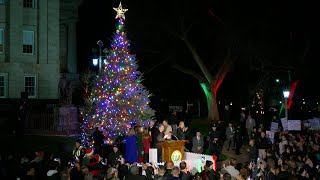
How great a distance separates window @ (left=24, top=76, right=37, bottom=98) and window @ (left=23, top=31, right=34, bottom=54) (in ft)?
7.23

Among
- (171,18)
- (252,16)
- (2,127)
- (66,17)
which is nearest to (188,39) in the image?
(171,18)

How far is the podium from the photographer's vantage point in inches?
695

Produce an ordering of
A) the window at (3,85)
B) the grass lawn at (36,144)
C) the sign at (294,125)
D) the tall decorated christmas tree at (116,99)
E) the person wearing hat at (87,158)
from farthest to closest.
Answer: the window at (3,85) < the sign at (294,125) < the tall decorated christmas tree at (116,99) < the grass lawn at (36,144) < the person wearing hat at (87,158)

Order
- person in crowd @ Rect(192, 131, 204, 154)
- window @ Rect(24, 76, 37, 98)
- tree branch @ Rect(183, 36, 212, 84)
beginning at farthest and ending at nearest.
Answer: tree branch @ Rect(183, 36, 212, 84) → window @ Rect(24, 76, 37, 98) → person in crowd @ Rect(192, 131, 204, 154)

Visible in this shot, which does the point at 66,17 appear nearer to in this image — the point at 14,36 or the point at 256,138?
the point at 14,36

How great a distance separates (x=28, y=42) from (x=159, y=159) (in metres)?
23.5

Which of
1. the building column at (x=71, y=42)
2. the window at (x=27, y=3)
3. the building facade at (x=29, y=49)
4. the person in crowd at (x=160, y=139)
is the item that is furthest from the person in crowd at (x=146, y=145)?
the building column at (x=71, y=42)

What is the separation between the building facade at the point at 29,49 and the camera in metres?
37.6

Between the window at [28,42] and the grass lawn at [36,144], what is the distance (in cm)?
1372

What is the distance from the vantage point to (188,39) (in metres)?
42.9

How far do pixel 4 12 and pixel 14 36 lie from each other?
209 centimetres

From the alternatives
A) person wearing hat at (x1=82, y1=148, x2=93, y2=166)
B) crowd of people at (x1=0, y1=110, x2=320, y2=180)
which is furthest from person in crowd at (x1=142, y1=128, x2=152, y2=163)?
person wearing hat at (x1=82, y1=148, x2=93, y2=166)

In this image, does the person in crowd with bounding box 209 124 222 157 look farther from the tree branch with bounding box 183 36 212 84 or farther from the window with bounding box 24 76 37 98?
the window with bounding box 24 76 37 98

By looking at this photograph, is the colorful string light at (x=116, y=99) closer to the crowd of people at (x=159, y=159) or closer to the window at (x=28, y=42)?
the crowd of people at (x=159, y=159)
